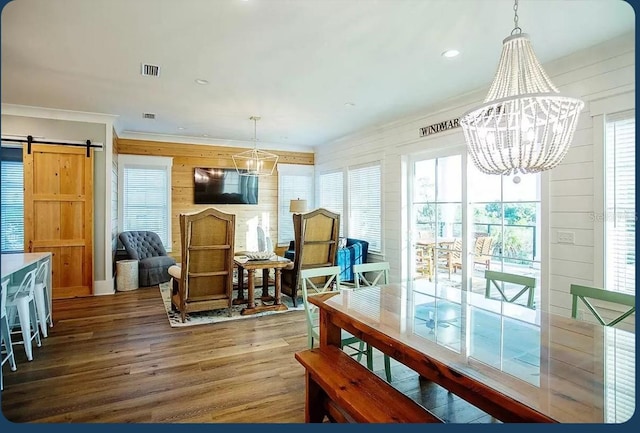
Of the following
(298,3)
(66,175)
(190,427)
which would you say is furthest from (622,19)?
(66,175)

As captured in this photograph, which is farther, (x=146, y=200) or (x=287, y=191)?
(x=287, y=191)

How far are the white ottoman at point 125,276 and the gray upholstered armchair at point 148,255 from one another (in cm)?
23

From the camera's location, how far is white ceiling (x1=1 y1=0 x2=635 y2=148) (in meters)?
2.48

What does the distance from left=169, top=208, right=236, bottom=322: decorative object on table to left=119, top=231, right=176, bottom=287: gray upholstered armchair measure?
198 cm

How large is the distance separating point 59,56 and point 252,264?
286 cm

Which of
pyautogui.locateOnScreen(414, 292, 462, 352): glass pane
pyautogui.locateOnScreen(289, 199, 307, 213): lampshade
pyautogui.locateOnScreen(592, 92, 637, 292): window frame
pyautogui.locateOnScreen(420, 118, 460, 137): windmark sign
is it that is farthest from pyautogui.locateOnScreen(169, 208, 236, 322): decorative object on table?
pyautogui.locateOnScreen(592, 92, 637, 292): window frame

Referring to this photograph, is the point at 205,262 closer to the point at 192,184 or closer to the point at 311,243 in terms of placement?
the point at 311,243

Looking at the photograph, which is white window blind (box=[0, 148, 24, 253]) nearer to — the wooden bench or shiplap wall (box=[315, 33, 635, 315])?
the wooden bench

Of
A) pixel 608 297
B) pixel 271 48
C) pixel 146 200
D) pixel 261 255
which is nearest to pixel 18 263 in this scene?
pixel 261 255

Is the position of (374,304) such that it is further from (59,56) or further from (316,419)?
(59,56)

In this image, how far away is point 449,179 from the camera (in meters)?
4.69

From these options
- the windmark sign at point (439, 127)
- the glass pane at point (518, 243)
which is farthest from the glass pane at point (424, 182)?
the glass pane at point (518, 243)

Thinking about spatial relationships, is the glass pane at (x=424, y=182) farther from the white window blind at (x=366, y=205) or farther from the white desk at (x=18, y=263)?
the white desk at (x=18, y=263)

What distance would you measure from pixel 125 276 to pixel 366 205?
13.7ft
